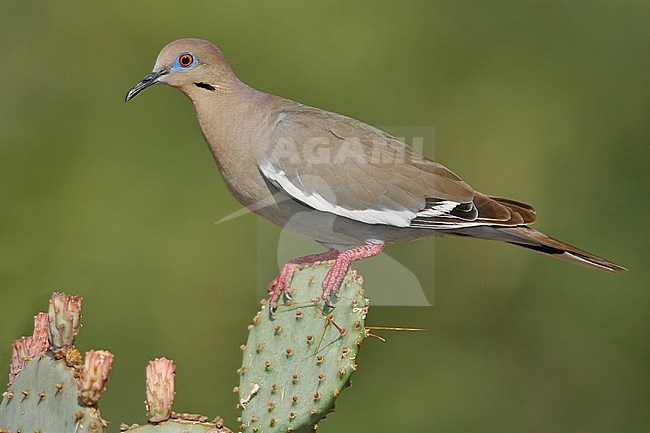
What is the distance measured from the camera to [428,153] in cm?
514

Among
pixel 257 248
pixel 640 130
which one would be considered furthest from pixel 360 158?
pixel 640 130

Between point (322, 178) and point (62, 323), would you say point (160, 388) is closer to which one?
point (62, 323)

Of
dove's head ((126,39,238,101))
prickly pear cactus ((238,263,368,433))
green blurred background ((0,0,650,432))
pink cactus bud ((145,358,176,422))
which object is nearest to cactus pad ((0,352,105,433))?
pink cactus bud ((145,358,176,422))

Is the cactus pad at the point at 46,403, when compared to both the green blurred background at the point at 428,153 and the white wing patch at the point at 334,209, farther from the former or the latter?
the green blurred background at the point at 428,153

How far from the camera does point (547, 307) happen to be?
5.21 metres

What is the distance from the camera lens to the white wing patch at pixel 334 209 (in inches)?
113

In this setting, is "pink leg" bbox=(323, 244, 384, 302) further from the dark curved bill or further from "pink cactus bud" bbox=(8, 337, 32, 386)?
the dark curved bill

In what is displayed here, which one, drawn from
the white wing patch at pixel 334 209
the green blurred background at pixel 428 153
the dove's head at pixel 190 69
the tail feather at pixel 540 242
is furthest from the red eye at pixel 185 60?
the green blurred background at pixel 428 153

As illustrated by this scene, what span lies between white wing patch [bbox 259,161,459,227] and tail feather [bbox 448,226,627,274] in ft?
0.56

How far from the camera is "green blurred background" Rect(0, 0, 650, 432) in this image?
5.09 metres

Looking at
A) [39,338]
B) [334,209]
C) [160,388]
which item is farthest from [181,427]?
[334,209]

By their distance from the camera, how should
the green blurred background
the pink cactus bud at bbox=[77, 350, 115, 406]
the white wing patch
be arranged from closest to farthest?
the pink cactus bud at bbox=[77, 350, 115, 406], the white wing patch, the green blurred background

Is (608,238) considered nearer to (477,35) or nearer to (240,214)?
(477,35)

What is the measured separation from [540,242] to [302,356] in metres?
0.93
